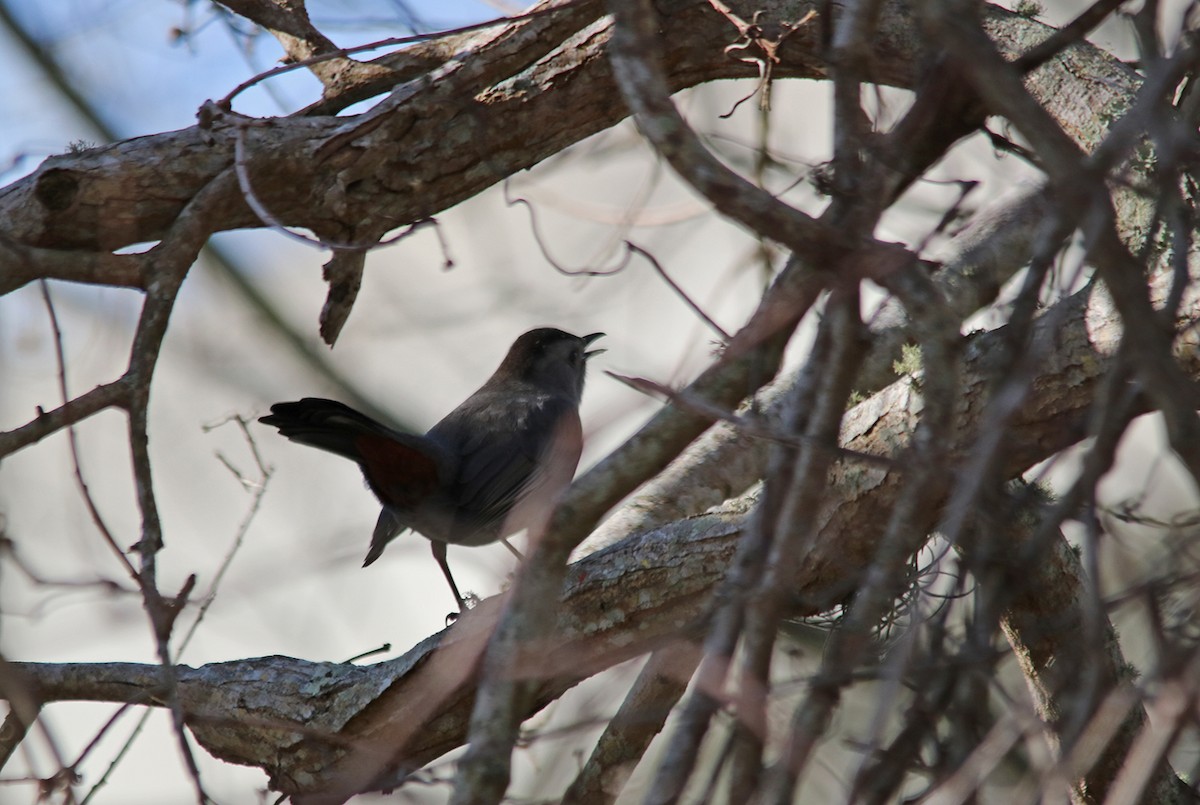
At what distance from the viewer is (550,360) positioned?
6.60m

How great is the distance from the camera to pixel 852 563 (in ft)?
11.5

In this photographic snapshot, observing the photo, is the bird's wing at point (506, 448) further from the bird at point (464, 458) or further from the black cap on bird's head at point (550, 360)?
the black cap on bird's head at point (550, 360)

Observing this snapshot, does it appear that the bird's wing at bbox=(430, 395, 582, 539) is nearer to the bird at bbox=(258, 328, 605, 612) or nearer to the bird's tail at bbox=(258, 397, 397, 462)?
the bird at bbox=(258, 328, 605, 612)

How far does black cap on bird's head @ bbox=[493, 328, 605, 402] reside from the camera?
21.4ft

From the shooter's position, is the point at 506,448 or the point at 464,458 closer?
the point at 464,458

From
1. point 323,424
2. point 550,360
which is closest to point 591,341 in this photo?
point 550,360

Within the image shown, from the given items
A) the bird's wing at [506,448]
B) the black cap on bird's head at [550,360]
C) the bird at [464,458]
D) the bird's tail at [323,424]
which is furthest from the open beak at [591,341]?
the bird's tail at [323,424]

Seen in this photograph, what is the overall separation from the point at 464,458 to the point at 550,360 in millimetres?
1241

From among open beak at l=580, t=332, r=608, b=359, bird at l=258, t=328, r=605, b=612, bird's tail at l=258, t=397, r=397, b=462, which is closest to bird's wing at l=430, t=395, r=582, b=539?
bird at l=258, t=328, r=605, b=612

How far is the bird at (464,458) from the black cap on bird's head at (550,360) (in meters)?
0.04

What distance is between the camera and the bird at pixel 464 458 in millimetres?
4594

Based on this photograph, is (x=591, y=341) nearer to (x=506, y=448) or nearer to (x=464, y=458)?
(x=506, y=448)

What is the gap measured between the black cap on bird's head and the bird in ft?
0.12

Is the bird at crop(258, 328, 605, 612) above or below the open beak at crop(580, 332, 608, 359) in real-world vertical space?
below
